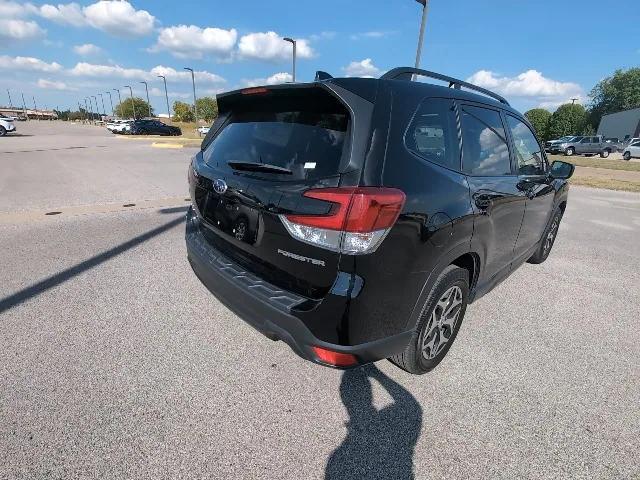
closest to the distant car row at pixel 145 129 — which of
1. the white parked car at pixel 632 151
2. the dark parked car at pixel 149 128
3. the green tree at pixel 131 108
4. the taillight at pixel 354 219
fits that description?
the dark parked car at pixel 149 128

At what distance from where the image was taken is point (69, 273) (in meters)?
3.84

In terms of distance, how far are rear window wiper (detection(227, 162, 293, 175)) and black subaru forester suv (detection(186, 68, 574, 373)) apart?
0.01 meters

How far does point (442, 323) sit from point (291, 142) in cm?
156

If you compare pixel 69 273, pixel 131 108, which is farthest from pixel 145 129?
pixel 131 108

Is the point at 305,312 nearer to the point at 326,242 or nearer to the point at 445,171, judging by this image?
the point at 326,242

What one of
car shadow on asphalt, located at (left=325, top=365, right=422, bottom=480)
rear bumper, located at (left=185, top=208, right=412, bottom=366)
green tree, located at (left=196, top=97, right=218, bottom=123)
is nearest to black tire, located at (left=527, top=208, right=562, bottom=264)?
car shadow on asphalt, located at (left=325, top=365, right=422, bottom=480)

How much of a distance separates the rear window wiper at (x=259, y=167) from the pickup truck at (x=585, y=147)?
38.4 m

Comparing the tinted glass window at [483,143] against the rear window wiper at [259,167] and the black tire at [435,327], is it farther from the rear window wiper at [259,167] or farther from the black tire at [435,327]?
the rear window wiper at [259,167]

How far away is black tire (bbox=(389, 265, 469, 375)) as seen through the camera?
2293 millimetres

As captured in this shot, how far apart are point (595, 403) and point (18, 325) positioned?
409 cm

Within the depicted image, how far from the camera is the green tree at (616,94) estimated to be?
80.7 m

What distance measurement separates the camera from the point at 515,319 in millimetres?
3410

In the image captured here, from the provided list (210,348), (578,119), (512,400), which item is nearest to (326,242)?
(210,348)

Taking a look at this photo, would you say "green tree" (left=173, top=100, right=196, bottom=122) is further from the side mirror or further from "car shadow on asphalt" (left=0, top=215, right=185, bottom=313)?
the side mirror
